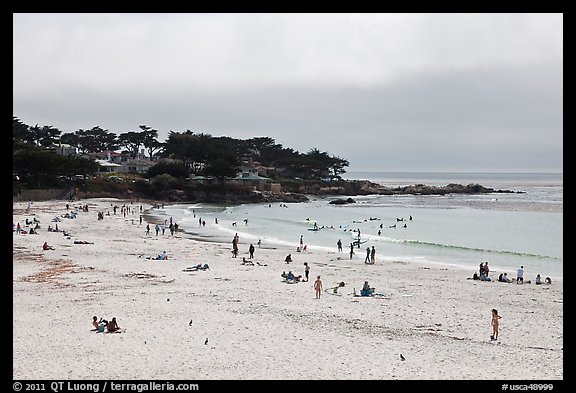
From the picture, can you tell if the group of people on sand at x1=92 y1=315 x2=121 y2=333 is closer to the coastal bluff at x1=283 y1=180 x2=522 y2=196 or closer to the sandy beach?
the sandy beach

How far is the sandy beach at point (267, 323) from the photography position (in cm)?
1030

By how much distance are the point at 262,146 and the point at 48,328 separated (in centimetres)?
12165

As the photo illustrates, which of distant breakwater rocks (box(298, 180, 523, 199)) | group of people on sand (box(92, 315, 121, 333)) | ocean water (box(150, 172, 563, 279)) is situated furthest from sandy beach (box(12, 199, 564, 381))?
distant breakwater rocks (box(298, 180, 523, 199))

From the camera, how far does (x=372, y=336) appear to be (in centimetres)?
A: 1266

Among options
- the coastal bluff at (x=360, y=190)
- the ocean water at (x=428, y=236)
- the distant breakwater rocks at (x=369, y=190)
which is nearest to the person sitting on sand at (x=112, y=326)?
the ocean water at (x=428, y=236)

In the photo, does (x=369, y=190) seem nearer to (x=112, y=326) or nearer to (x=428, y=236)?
(x=428, y=236)

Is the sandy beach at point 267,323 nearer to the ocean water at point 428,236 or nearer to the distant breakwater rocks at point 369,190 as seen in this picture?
the ocean water at point 428,236

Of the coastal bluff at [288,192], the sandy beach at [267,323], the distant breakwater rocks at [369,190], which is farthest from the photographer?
the distant breakwater rocks at [369,190]

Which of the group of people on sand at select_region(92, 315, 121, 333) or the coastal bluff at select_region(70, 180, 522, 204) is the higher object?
the coastal bluff at select_region(70, 180, 522, 204)

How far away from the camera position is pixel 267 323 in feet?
44.8

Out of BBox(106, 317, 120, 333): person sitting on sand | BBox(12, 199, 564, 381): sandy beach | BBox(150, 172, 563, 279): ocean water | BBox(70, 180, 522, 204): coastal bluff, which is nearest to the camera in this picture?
BBox(12, 199, 564, 381): sandy beach

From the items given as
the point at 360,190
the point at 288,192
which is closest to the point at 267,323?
the point at 288,192

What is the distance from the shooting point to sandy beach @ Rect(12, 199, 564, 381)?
10.3m
